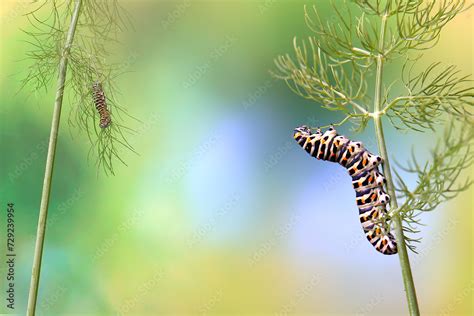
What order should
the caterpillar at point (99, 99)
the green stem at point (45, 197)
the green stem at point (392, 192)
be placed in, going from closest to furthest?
the green stem at point (392, 192) < the green stem at point (45, 197) < the caterpillar at point (99, 99)

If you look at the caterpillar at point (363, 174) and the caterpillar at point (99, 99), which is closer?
the caterpillar at point (363, 174)

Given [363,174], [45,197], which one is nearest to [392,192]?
[363,174]

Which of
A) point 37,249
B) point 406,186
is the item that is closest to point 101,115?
point 37,249

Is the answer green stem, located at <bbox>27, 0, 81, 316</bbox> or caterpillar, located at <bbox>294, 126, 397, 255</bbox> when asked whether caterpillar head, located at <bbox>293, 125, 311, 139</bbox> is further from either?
green stem, located at <bbox>27, 0, 81, 316</bbox>

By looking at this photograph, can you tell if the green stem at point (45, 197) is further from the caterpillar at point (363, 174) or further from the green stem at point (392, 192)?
the green stem at point (392, 192)

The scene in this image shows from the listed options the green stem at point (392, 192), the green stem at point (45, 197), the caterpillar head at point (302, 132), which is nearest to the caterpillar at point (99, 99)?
the green stem at point (45, 197)

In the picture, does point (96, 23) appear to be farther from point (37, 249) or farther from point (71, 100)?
point (37, 249)
